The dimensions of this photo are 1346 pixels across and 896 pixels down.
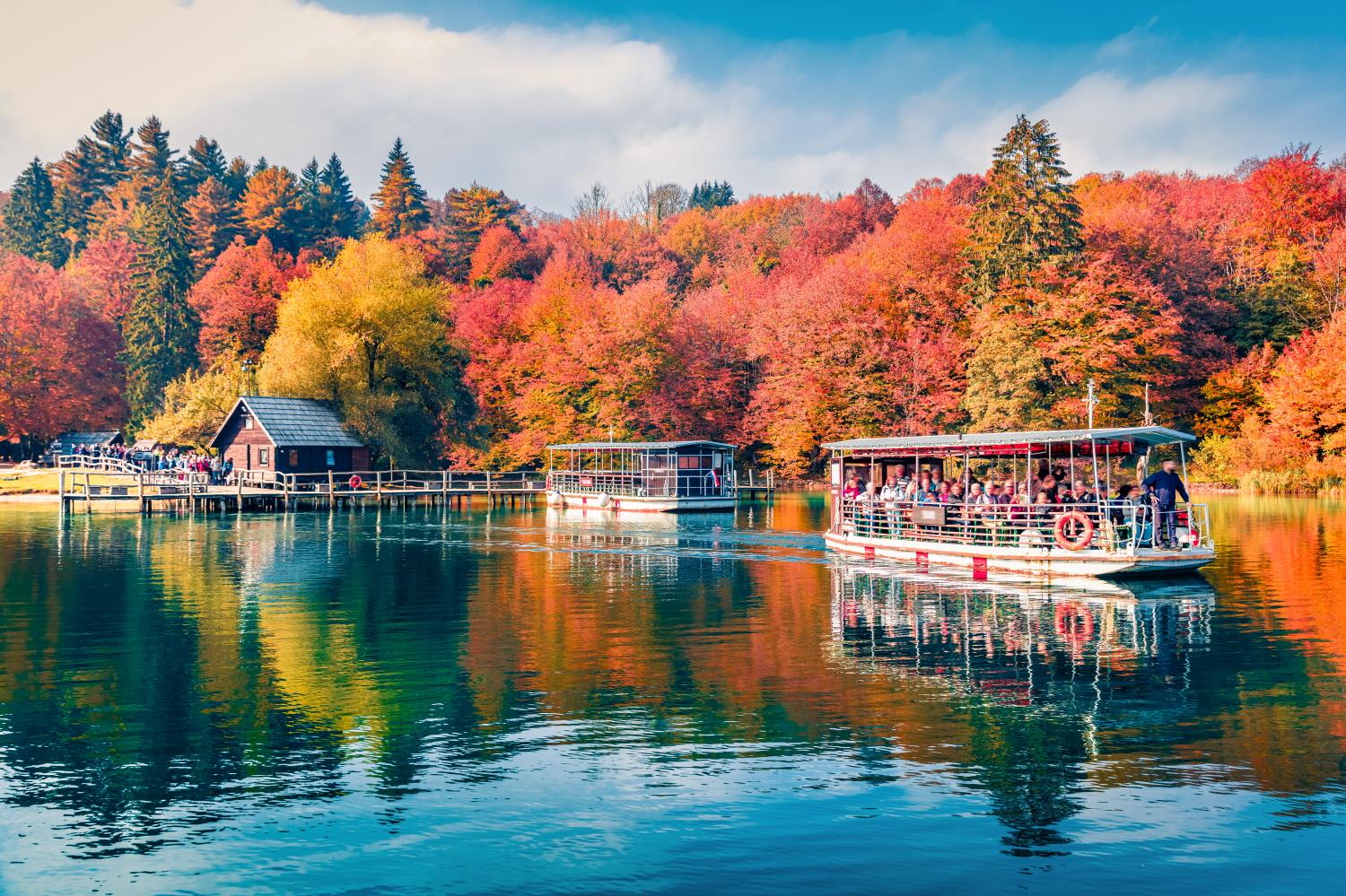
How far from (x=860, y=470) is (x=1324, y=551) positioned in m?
14.8

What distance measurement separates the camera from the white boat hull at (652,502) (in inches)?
2366

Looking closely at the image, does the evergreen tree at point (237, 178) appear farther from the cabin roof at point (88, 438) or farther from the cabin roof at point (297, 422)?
the cabin roof at point (297, 422)

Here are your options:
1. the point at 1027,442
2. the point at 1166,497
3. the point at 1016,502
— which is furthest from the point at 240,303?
the point at 1166,497

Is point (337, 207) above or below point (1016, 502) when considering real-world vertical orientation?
above

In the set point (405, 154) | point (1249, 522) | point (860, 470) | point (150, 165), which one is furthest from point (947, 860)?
point (150, 165)

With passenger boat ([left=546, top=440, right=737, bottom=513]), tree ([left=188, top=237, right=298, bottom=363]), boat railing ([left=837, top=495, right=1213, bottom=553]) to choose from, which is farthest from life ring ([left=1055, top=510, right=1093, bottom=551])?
tree ([left=188, top=237, right=298, bottom=363])

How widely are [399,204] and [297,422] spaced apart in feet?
209

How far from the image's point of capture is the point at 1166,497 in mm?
28438

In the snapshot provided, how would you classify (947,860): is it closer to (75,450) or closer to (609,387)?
(609,387)

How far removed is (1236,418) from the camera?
7288cm

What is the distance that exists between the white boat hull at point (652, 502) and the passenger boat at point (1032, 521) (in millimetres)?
20964

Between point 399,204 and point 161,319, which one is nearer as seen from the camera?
point 161,319

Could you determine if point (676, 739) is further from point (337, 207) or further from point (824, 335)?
point (337, 207)

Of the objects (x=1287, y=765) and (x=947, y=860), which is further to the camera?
(x=1287, y=765)
